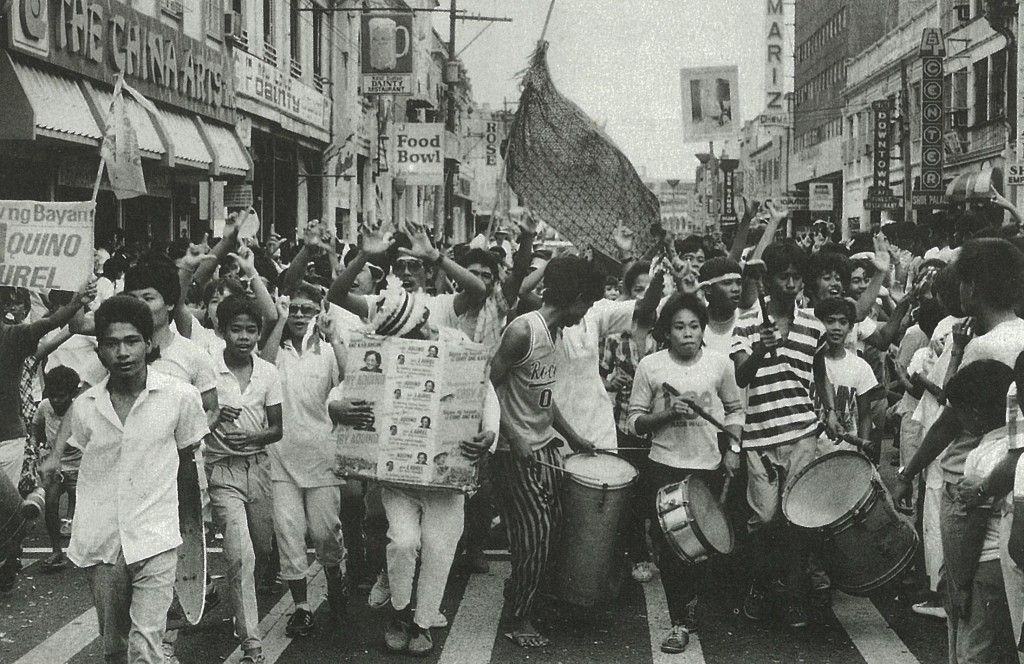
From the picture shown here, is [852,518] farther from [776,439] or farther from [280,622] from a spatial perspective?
[280,622]

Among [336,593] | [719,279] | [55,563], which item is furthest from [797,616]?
[55,563]

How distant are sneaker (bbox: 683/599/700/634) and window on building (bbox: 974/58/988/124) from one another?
106 ft

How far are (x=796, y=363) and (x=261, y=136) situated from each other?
23.7 meters

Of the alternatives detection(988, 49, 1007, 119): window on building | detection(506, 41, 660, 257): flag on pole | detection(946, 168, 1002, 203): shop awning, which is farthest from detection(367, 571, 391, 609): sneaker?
detection(988, 49, 1007, 119): window on building

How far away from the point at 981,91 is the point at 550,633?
3363 centimetres

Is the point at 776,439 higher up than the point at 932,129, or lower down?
A: lower down

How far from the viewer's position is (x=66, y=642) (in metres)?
6.72

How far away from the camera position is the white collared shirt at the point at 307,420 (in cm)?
674

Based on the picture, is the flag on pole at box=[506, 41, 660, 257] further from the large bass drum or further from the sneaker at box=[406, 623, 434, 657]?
the sneaker at box=[406, 623, 434, 657]

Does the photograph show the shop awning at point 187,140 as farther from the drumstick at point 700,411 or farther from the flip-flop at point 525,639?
the flip-flop at point 525,639

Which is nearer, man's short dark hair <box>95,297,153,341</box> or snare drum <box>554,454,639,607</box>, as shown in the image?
man's short dark hair <box>95,297,153,341</box>

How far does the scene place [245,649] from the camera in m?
6.18

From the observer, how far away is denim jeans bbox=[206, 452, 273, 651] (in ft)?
20.2

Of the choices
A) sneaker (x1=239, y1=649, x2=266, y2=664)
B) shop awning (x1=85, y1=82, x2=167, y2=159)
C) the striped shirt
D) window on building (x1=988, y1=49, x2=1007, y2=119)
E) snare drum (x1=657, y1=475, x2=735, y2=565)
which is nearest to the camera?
sneaker (x1=239, y1=649, x2=266, y2=664)
